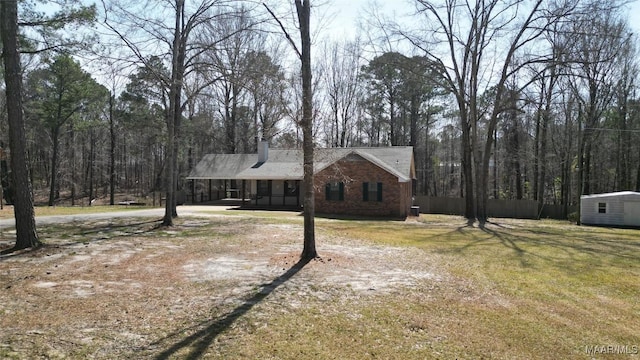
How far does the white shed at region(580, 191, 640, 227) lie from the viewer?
71.9 feet

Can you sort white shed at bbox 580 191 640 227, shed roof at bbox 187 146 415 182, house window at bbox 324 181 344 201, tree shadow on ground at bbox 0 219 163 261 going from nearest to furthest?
tree shadow on ground at bbox 0 219 163 261
white shed at bbox 580 191 640 227
house window at bbox 324 181 344 201
shed roof at bbox 187 146 415 182

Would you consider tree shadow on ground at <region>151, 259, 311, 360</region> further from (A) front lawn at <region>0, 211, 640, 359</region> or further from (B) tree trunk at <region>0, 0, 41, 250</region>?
(B) tree trunk at <region>0, 0, 41, 250</region>

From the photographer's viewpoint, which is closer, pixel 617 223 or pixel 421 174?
pixel 617 223

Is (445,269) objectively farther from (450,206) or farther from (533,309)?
(450,206)

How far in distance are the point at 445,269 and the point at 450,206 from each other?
70.7 ft

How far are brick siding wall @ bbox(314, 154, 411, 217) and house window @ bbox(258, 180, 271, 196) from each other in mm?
5514

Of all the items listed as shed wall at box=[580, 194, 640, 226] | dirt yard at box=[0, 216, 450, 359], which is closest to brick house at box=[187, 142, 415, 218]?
shed wall at box=[580, 194, 640, 226]

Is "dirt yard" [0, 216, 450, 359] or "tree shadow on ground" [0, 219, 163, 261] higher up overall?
"tree shadow on ground" [0, 219, 163, 261]

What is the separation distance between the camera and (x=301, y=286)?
6598mm

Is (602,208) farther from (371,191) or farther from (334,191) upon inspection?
(334,191)

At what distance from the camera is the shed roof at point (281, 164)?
24094 mm

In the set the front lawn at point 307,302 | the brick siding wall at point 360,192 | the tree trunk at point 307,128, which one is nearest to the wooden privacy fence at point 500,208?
the brick siding wall at point 360,192

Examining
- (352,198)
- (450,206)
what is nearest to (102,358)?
(352,198)

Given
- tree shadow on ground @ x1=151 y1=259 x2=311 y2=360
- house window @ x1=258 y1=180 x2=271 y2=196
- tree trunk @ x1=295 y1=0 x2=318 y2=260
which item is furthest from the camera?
house window @ x1=258 y1=180 x2=271 y2=196
